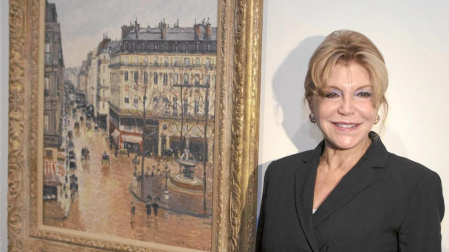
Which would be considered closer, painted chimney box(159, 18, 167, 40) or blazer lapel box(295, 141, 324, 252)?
blazer lapel box(295, 141, 324, 252)

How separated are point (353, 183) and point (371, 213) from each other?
0.10 m

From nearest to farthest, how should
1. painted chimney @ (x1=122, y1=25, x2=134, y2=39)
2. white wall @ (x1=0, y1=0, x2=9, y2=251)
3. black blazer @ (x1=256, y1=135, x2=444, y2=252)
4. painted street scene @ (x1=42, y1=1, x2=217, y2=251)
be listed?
black blazer @ (x1=256, y1=135, x2=444, y2=252), painted street scene @ (x1=42, y1=1, x2=217, y2=251), painted chimney @ (x1=122, y1=25, x2=134, y2=39), white wall @ (x1=0, y1=0, x2=9, y2=251)

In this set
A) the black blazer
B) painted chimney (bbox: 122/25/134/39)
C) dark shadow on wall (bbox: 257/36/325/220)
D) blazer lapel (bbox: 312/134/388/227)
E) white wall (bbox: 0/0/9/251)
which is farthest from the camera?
white wall (bbox: 0/0/9/251)

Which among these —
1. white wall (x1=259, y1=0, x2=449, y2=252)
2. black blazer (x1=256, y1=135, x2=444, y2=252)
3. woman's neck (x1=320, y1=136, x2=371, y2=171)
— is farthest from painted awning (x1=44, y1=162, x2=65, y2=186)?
woman's neck (x1=320, y1=136, x2=371, y2=171)

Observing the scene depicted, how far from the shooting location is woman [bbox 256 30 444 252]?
4.90 feet

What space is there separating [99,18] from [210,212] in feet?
2.96

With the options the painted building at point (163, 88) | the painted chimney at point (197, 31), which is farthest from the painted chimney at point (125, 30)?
the painted chimney at point (197, 31)

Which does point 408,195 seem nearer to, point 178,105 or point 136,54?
point 178,105

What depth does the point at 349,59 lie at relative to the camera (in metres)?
1.59

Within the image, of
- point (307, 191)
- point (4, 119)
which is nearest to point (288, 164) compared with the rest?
point (307, 191)

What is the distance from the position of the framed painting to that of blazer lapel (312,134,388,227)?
1.56 feet

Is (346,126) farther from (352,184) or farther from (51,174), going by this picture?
(51,174)

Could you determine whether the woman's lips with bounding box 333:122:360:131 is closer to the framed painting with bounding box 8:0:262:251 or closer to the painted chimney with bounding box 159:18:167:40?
the framed painting with bounding box 8:0:262:251

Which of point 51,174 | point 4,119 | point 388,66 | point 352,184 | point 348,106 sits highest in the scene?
point 388,66
